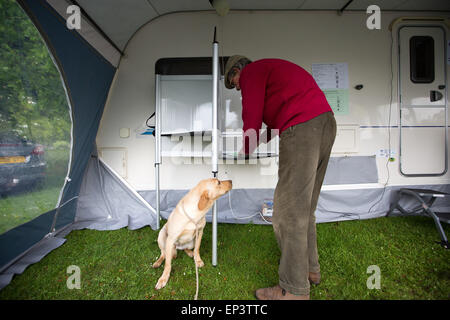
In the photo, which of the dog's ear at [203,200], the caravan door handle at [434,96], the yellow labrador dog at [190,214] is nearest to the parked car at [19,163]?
the yellow labrador dog at [190,214]

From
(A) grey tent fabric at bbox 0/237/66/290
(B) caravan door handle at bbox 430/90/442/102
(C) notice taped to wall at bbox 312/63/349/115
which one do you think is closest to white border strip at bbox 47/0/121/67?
(A) grey tent fabric at bbox 0/237/66/290

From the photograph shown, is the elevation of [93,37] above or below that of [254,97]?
above

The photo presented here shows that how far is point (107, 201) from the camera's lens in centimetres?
239

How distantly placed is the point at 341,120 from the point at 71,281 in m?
3.33

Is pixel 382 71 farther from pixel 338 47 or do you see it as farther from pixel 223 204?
pixel 223 204

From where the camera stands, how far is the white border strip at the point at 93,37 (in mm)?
1476

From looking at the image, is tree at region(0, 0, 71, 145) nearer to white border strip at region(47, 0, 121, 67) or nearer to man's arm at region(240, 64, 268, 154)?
white border strip at region(47, 0, 121, 67)

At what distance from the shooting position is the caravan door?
261 centimetres

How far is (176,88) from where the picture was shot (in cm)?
231

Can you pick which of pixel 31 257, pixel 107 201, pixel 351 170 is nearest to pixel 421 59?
pixel 351 170

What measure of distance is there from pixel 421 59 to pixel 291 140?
323 centimetres

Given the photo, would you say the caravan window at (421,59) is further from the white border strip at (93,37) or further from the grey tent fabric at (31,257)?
the grey tent fabric at (31,257)

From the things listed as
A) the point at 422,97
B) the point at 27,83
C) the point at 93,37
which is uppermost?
the point at 93,37

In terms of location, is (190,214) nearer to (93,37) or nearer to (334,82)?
(93,37)
